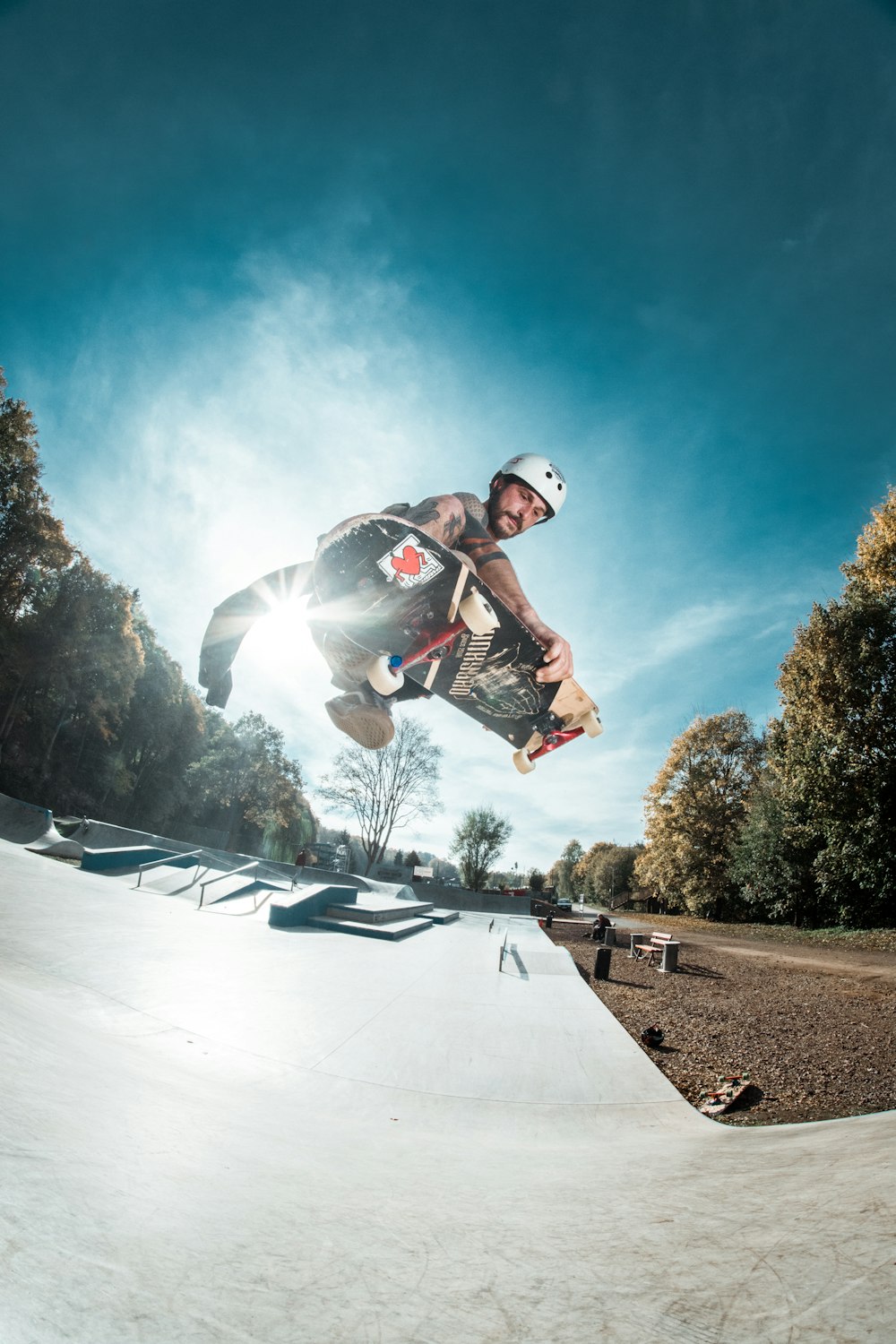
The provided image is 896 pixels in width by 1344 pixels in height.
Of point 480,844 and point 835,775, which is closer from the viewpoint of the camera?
point 835,775

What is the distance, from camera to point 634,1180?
5.46 feet

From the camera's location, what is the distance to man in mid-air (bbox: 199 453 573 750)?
3859mm

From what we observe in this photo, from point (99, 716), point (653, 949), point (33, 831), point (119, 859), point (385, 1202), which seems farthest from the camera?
point (99, 716)

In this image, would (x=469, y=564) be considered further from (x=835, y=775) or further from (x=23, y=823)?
(x=23, y=823)

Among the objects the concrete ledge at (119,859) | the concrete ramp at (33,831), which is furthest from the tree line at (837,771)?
the concrete ramp at (33,831)

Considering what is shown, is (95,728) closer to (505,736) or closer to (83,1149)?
(505,736)

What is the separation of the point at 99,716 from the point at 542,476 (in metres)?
34.4

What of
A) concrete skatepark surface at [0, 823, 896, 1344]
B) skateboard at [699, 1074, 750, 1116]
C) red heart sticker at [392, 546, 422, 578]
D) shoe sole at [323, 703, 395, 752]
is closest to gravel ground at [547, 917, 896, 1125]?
skateboard at [699, 1074, 750, 1116]

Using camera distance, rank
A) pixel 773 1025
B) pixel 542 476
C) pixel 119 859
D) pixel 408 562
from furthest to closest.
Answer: pixel 119 859, pixel 773 1025, pixel 542 476, pixel 408 562

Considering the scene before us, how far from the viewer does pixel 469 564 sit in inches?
152

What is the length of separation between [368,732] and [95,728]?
36.5m

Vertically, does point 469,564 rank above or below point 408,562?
above

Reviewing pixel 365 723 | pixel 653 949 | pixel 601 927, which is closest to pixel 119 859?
pixel 601 927

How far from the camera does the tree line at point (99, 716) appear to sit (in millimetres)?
22297
